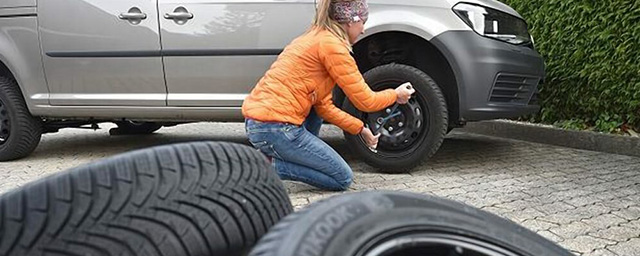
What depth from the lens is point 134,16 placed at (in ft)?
13.3

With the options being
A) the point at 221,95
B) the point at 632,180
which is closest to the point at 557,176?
the point at 632,180

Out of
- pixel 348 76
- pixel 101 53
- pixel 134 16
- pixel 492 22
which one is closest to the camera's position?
pixel 348 76

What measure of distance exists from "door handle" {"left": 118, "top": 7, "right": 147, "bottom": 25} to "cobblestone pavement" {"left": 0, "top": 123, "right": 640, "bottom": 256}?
3.81 feet

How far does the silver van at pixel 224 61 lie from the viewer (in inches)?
144

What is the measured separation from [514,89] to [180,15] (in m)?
2.24

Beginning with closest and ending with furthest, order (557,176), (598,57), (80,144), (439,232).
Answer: (439,232)
(557,176)
(598,57)
(80,144)

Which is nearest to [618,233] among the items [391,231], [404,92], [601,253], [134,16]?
[601,253]

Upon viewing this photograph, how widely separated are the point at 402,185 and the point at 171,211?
2.38 metres

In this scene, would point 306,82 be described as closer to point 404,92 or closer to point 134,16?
point 404,92

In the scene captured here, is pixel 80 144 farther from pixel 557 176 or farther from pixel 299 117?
pixel 557 176

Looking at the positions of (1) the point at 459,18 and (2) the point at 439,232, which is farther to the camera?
(1) the point at 459,18

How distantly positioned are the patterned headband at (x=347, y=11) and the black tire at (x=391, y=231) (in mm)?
2069

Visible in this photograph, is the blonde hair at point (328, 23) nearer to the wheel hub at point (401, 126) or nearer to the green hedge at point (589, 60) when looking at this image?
the wheel hub at point (401, 126)

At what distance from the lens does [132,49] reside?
410 cm
